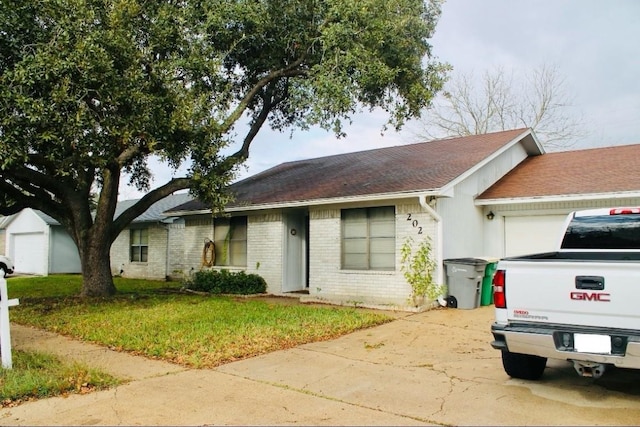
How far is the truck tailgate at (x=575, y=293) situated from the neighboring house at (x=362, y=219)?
18.8ft

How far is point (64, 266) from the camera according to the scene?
83.0 feet

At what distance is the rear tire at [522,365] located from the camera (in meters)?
5.76

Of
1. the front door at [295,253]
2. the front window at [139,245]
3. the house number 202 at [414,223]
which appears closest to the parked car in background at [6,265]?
the front window at [139,245]

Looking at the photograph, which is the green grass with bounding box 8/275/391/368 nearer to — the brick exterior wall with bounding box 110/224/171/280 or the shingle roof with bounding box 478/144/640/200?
the shingle roof with bounding box 478/144/640/200

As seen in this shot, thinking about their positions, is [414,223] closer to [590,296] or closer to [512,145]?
[512,145]

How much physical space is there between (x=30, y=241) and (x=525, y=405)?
27301 millimetres

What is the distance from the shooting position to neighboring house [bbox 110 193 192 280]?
19484 mm

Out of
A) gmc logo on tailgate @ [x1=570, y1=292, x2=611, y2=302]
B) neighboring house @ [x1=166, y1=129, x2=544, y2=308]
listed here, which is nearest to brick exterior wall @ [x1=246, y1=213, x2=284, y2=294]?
neighboring house @ [x1=166, y1=129, x2=544, y2=308]

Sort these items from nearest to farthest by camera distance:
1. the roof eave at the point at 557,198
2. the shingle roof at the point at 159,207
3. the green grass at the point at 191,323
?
the green grass at the point at 191,323 < the roof eave at the point at 557,198 < the shingle roof at the point at 159,207

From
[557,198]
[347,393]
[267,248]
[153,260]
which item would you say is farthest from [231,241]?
[347,393]

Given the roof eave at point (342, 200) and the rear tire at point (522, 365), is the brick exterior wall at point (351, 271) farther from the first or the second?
the rear tire at point (522, 365)

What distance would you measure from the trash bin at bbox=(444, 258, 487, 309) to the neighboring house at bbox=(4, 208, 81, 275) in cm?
2033

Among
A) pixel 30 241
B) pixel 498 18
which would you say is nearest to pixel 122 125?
pixel 498 18

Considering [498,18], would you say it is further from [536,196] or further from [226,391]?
[226,391]
